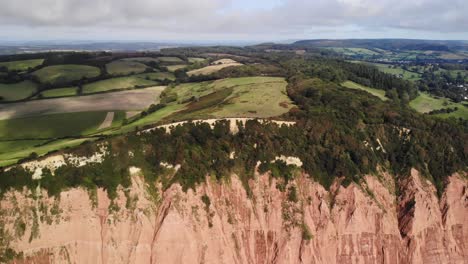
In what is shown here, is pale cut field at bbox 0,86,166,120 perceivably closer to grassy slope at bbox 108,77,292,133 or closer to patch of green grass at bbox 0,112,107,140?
patch of green grass at bbox 0,112,107,140

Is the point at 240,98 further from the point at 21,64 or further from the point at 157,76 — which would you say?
the point at 21,64

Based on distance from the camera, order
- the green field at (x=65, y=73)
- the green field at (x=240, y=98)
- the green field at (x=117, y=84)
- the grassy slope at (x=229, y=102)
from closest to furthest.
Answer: the grassy slope at (x=229, y=102), the green field at (x=240, y=98), the green field at (x=117, y=84), the green field at (x=65, y=73)

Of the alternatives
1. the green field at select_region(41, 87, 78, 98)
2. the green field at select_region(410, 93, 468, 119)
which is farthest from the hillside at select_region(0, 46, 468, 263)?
the green field at select_region(410, 93, 468, 119)

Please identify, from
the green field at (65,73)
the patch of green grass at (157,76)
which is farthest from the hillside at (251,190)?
the patch of green grass at (157,76)

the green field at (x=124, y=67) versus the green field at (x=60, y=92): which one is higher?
→ the green field at (x=124, y=67)

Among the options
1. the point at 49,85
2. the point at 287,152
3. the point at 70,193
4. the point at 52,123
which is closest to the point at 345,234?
the point at 287,152

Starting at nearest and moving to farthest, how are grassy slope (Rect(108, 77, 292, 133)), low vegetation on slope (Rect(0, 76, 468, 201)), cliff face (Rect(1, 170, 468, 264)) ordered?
cliff face (Rect(1, 170, 468, 264))
low vegetation on slope (Rect(0, 76, 468, 201))
grassy slope (Rect(108, 77, 292, 133))

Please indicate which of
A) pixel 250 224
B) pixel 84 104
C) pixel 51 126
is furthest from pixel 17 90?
pixel 250 224

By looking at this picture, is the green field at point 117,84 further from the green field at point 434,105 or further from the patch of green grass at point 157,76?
the green field at point 434,105
